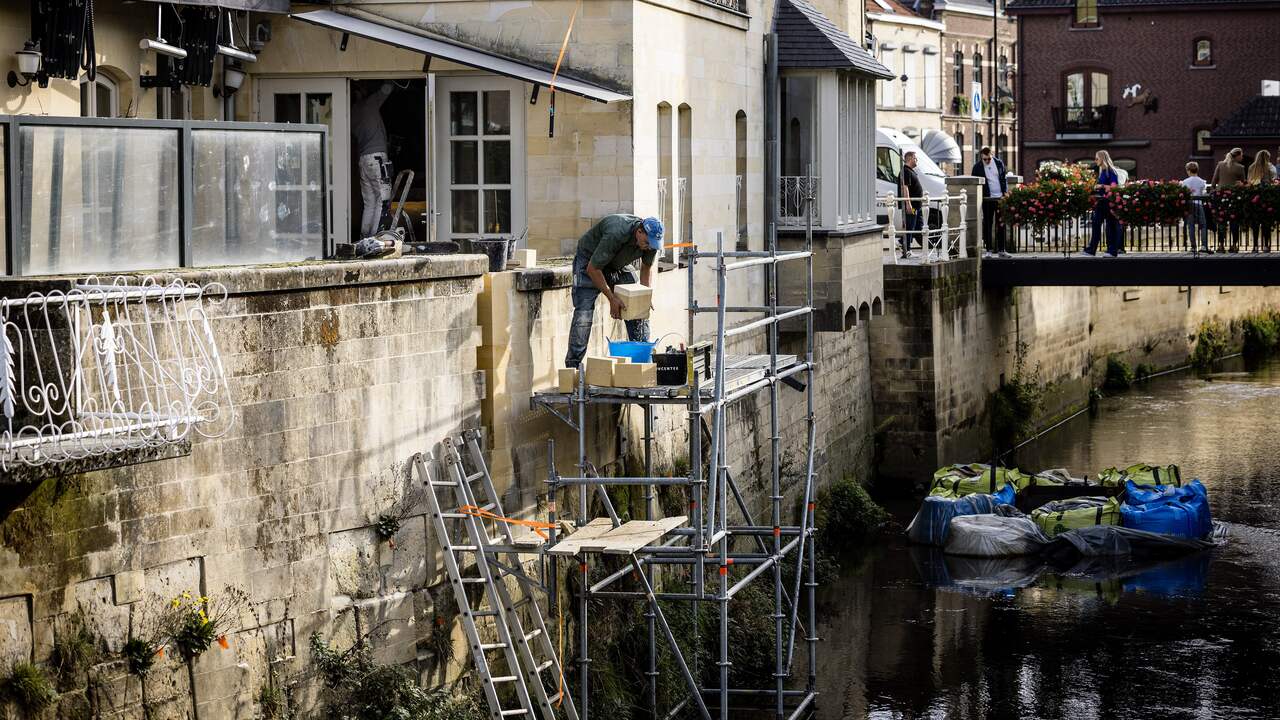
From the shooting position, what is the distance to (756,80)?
1969cm

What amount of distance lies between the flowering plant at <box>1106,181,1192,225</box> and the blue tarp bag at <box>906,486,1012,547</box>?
21.8 feet

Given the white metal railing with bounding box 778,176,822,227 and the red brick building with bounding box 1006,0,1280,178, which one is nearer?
the white metal railing with bounding box 778,176,822,227

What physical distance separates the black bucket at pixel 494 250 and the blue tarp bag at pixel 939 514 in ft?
32.7

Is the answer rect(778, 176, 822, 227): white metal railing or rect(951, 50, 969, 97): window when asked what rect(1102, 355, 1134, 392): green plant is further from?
rect(951, 50, 969, 97): window

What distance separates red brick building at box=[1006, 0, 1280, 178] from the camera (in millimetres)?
52844

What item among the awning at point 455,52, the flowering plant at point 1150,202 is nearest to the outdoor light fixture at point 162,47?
the awning at point 455,52

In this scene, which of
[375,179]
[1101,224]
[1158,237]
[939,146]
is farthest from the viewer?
[939,146]

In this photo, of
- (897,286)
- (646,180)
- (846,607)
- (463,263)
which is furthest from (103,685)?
(897,286)

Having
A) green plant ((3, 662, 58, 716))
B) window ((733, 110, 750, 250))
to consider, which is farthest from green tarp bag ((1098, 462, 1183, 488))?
green plant ((3, 662, 58, 716))

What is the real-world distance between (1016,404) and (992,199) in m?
3.18

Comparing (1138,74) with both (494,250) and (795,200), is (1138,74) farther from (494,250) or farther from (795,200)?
(494,250)

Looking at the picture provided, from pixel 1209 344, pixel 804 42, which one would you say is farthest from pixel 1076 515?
pixel 1209 344

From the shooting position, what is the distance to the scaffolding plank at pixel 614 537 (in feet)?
39.8

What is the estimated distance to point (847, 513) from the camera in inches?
886
